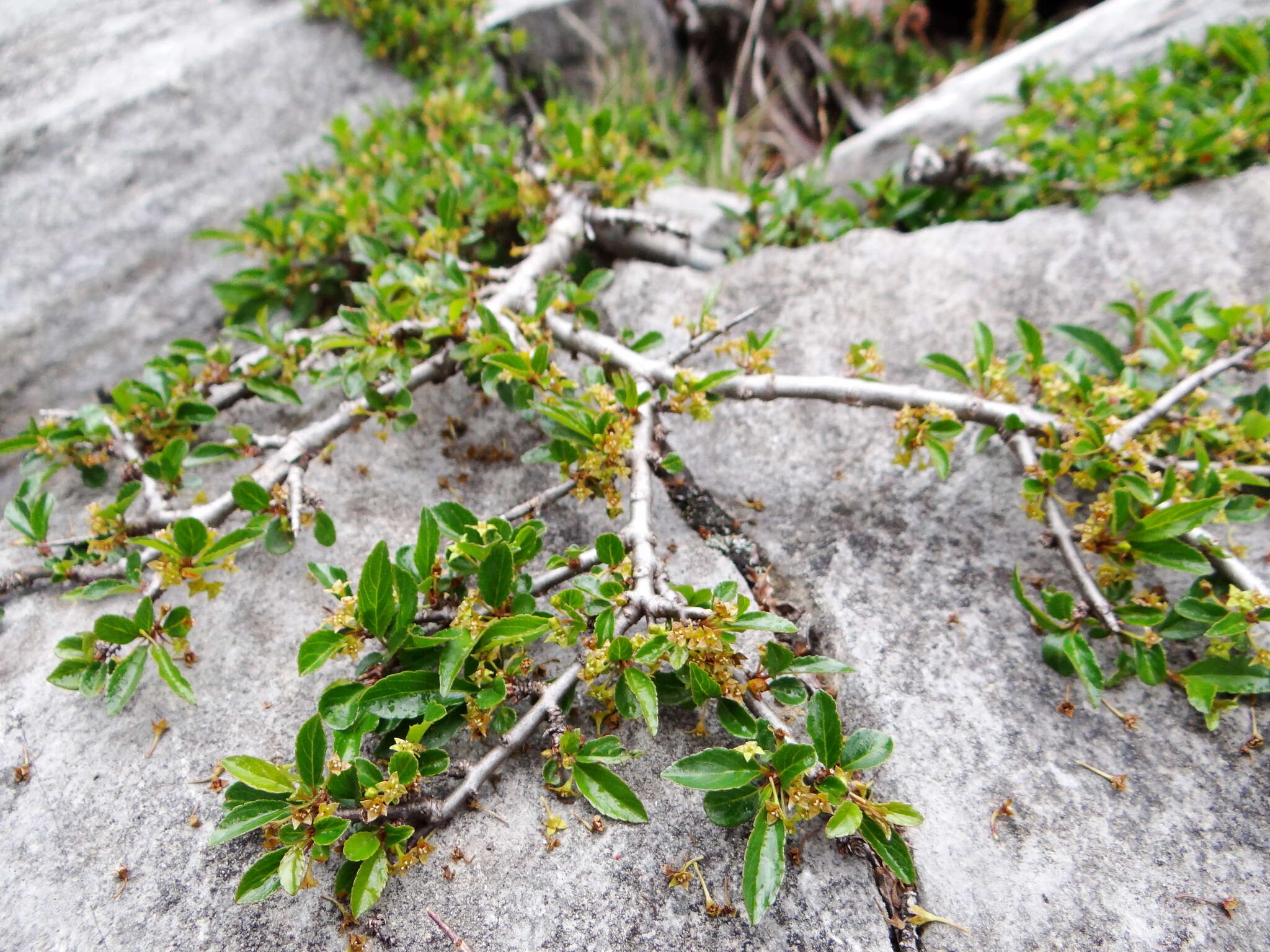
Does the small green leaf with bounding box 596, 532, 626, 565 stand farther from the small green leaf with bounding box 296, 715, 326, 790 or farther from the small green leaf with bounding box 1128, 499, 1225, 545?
the small green leaf with bounding box 1128, 499, 1225, 545

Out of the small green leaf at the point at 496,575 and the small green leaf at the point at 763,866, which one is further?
the small green leaf at the point at 496,575

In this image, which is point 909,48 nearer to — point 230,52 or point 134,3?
point 230,52

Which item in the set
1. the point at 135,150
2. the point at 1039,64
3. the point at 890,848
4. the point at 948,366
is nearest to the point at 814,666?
the point at 890,848

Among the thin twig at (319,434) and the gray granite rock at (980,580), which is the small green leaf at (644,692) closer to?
the gray granite rock at (980,580)

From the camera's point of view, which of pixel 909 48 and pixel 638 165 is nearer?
pixel 638 165

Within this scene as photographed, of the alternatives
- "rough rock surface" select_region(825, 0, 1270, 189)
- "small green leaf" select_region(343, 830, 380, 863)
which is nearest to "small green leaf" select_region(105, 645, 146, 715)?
"small green leaf" select_region(343, 830, 380, 863)

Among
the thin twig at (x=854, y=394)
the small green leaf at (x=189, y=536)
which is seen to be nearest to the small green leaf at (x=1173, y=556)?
the thin twig at (x=854, y=394)

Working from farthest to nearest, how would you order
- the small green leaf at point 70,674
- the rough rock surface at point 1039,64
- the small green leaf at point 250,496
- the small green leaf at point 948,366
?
the rough rock surface at point 1039,64
the small green leaf at point 948,366
the small green leaf at point 250,496
the small green leaf at point 70,674

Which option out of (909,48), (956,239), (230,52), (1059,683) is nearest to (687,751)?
(1059,683)
